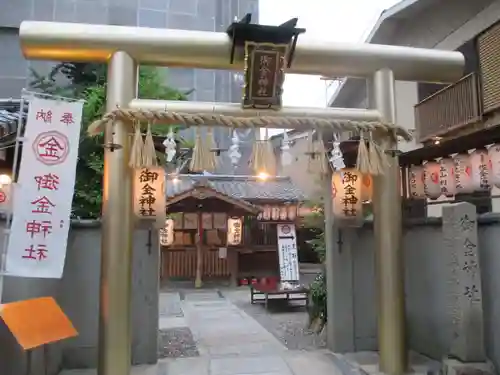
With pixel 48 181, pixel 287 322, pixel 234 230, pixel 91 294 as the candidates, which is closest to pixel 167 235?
pixel 234 230

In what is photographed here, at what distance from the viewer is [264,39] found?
616 cm

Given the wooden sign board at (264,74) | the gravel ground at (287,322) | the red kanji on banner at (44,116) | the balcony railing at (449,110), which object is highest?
the balcony railing at (449,110)

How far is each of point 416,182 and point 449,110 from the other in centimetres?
368

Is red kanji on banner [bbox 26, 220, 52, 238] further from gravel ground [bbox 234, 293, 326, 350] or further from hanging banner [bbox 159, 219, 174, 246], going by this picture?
hanging banner [bbox 159, 219, 174, 246]

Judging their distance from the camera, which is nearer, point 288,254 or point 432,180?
point 432,180

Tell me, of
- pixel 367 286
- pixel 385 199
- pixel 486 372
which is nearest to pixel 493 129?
pixel 385 199

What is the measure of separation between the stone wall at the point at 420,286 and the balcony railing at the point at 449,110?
18.2ft

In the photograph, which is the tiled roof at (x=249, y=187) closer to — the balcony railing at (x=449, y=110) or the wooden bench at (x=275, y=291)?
the wooden bench at (x=275, y=291)

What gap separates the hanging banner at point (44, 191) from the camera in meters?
4.76

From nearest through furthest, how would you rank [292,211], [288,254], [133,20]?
[288,254] → [292,211] → [133,20]

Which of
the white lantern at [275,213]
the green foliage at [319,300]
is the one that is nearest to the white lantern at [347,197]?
the green foliage at [319,300]

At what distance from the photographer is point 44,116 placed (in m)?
5.27

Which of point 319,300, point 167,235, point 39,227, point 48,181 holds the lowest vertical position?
Result: point 319,300

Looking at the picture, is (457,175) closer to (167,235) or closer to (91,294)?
(91,294)
